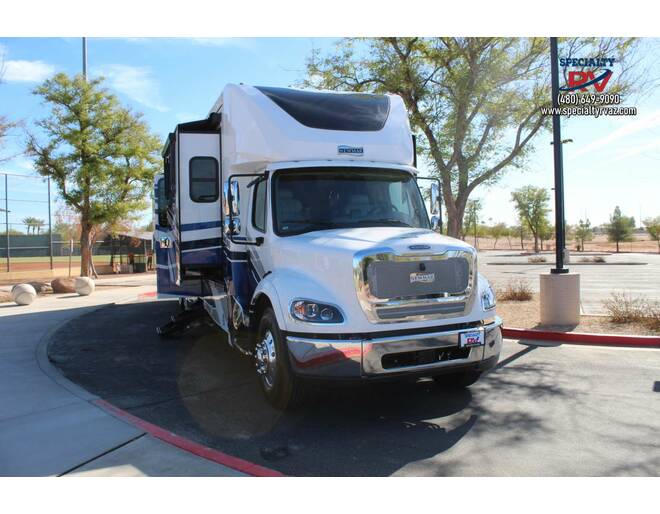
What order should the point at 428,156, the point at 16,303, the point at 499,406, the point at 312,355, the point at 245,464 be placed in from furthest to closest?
1. the point at 16,303
2. the point at 428,156
3. the point at 499,406
4. the point at 312,355
5. the point at 245,464

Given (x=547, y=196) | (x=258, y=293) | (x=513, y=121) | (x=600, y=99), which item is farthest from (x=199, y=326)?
(x=547, y=196)

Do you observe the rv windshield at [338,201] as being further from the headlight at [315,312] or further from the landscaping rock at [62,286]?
the landscaping rock at [62,286]

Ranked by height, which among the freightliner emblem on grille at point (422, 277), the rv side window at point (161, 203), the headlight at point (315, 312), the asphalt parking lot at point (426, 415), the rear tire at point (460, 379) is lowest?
the asphalt parking lot at point (426, 415)

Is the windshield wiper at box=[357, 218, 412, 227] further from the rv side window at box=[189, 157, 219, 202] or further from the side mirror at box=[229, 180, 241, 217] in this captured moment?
the rv side window at box=[189, 157, 219, 202]

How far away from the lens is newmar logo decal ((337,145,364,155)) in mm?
6219

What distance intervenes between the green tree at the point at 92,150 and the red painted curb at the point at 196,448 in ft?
61.0

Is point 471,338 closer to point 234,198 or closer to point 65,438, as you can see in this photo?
point 234,198

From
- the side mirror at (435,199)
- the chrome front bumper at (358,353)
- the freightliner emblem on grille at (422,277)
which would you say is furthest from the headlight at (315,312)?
the side mirror at (435,199)

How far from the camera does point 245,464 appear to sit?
3996mm

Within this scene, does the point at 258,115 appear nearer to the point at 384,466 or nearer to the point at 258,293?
the point at 258,293

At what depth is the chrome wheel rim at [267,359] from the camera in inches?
206

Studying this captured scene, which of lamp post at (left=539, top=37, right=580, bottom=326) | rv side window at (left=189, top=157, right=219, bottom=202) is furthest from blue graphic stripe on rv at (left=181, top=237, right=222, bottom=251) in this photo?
lamp post at (left=539, top=37, right=580, bottom=326)

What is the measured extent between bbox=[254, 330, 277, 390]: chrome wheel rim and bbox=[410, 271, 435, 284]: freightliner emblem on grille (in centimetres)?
151

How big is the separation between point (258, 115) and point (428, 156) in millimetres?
7459
